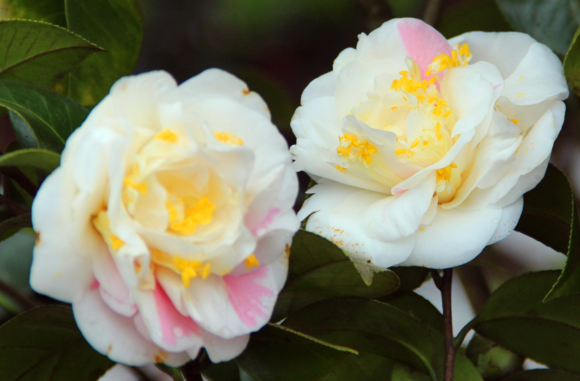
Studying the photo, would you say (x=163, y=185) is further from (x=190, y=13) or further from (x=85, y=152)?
(x=190, y=13)

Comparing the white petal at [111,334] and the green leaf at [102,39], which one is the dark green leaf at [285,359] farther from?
the green leaf at [102,39]

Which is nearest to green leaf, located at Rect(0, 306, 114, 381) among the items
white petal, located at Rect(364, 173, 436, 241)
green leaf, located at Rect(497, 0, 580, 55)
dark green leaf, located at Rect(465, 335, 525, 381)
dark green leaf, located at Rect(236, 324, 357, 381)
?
dark green leaf, located at Rect(236, 324, 357, 381)

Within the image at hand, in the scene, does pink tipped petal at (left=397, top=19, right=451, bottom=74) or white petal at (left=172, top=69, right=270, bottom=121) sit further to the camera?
pink tipped petal at (left=397, top=19, right=451, bottom=74)

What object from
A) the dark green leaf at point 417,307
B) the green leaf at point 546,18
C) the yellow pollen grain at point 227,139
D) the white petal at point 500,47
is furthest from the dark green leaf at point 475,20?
the yellow pollen grain at point 227,139

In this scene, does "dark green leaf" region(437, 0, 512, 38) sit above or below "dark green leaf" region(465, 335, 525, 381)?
above

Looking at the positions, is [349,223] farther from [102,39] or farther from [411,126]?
[102,39]

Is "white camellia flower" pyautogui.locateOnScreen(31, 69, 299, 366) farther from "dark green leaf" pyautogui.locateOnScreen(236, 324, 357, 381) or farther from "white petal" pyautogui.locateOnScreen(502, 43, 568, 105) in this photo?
"white petal" pyautogui.locateOnScreen(502, 43, 568, 105)

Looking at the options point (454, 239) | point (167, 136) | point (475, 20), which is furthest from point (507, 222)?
point (475, 20)

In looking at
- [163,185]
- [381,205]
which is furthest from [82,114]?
[381,205]
